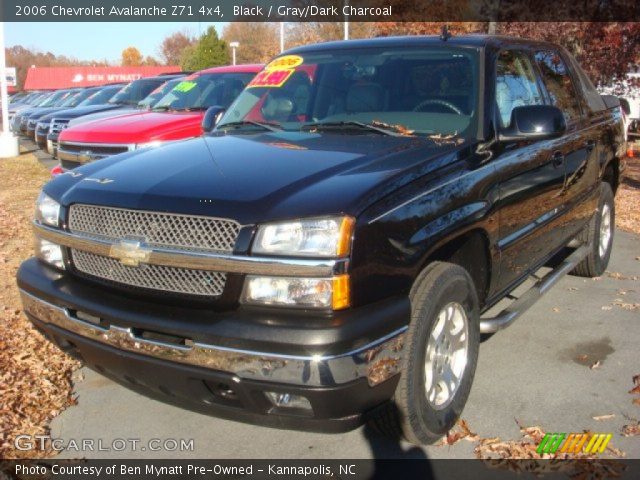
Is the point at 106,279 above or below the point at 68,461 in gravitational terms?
above

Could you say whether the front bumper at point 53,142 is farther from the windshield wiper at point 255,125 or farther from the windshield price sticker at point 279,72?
the windshield wiper at point 255,125

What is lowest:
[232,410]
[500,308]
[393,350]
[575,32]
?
[500,308]

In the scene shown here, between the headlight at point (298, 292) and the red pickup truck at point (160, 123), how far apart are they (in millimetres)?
4096

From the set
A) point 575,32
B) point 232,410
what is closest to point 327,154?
point 232,410

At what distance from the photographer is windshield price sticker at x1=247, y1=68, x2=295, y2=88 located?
15.0 ft

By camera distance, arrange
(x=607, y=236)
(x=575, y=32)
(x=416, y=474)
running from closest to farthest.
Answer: (x=416, y=474)
(x=607, y=236)
(x=575, y=32)

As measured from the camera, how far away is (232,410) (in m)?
2.70

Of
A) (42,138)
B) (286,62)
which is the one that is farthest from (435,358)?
(42,138)

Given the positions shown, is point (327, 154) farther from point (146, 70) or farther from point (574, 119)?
point (146, 70)

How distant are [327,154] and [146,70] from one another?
186 feet

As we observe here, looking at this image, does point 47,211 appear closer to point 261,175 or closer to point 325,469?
point 261,175

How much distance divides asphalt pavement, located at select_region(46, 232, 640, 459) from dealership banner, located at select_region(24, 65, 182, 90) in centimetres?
5591

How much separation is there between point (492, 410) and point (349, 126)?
1787 mm

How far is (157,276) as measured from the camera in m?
2.81
